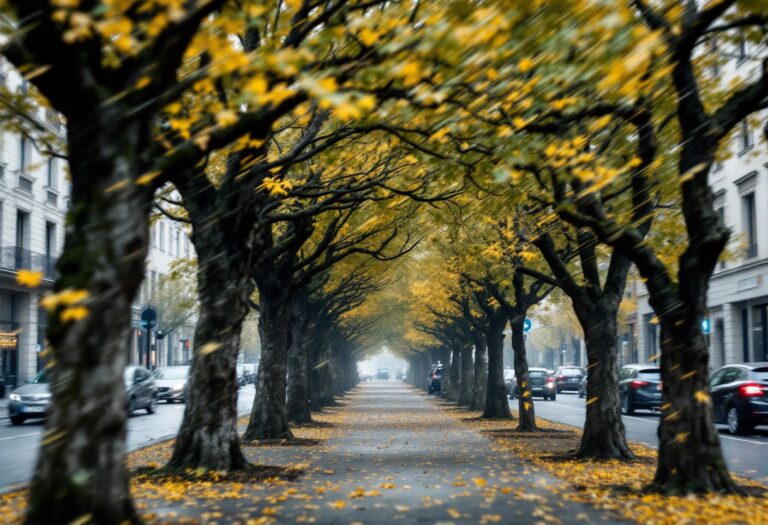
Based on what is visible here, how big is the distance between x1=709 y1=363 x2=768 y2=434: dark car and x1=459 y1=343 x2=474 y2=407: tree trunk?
55.3 feet

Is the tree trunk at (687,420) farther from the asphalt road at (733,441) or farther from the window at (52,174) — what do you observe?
the window at (52,174)

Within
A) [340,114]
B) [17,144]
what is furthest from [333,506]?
[17,144]

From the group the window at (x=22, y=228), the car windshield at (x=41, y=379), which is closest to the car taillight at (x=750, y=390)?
the car windshield at (x=41, y=379)

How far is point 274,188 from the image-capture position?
514 inches

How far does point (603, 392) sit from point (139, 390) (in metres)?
16.7

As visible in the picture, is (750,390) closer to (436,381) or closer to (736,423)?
(736,423)

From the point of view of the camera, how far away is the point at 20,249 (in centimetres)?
3800

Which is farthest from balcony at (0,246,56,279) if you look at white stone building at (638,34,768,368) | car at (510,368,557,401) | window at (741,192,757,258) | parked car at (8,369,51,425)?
window at (741,192,757,258)

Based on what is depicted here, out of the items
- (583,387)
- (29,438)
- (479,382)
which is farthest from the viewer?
(583,387)

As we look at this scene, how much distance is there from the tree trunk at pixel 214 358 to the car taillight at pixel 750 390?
38.7 ft

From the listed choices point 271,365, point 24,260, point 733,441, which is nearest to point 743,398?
point 733,441

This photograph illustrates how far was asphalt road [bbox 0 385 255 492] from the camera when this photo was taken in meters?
12.2

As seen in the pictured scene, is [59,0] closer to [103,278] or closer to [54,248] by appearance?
[103,278]

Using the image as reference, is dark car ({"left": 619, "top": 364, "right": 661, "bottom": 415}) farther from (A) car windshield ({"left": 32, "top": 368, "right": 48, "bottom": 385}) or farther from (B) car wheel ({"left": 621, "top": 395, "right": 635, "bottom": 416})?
(A) car windshield ({"left": 32, "top": 368, "right": 48, "bottom": 385})
